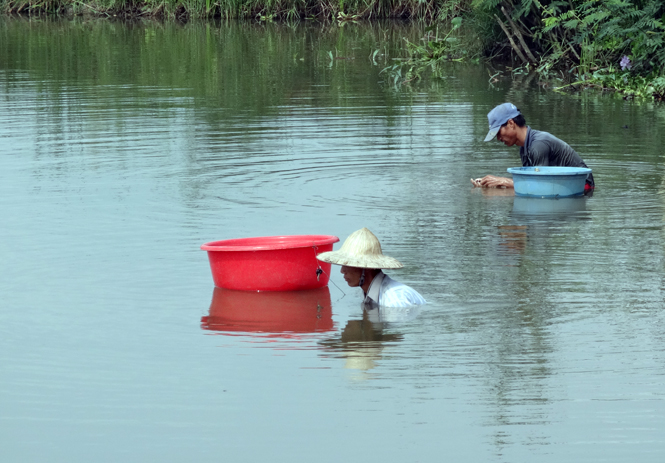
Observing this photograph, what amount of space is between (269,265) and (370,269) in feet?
2.11

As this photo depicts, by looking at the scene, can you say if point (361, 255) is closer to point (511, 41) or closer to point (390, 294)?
point (390, 294)

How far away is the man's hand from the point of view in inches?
378

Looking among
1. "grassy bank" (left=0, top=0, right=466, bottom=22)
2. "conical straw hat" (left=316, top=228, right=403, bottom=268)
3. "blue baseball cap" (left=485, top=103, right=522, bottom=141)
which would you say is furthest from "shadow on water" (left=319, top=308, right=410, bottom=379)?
"grassy bank" (left=0, top=0, right=466, bottom=22)

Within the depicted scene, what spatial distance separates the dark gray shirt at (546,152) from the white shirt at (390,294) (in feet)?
11.4

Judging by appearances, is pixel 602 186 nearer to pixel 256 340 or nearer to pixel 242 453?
pixel 256 340

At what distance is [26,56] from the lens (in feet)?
78.0

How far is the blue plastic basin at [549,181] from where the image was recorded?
9.18 metres

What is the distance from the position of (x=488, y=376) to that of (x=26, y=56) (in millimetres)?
20473

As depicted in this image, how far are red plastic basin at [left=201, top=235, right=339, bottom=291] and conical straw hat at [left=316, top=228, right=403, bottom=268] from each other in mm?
335

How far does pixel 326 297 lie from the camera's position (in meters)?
6.69

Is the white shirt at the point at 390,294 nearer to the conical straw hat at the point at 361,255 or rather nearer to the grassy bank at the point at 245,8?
the conical straw hat at the point at 361,255

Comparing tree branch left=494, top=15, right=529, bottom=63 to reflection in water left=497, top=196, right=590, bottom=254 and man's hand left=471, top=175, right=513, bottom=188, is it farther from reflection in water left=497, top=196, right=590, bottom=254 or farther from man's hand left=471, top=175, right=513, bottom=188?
reflection in water left=497, top=196, right=590, bottom=254

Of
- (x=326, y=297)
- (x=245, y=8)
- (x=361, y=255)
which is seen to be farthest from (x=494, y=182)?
(x=245, y=8)

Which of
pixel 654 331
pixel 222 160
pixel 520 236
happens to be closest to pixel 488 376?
pixel 654 331
